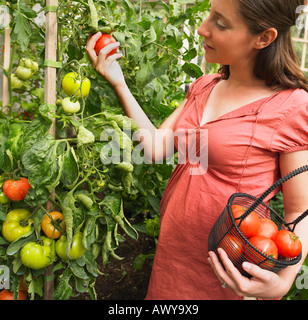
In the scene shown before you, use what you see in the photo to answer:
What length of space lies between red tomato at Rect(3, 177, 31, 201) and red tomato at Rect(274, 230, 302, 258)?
674 mm

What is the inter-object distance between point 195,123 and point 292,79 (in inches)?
11.0

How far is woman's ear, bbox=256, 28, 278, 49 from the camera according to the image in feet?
2.67

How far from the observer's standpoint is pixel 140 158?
1129mm

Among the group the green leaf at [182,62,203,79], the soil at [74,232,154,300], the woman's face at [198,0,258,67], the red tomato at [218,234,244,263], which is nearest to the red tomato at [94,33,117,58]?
the woman's face at [198,0,258,67]

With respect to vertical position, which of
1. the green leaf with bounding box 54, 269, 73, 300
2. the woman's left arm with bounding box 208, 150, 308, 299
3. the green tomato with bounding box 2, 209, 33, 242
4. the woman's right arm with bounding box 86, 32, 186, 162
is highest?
the woman's right arm with bounding box 86, 32, 186, 162

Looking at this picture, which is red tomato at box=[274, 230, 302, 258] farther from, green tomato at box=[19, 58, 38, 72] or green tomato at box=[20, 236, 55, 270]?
green tomato at box=[19, 58, 38, 72]

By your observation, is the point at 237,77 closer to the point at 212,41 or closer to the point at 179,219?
the point at 212,41

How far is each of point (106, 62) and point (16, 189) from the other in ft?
1.44

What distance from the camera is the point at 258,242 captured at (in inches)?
29.1

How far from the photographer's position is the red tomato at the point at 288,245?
739 millimetres

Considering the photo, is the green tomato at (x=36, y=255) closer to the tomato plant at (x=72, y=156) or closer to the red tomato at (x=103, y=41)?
the tomato plant at (x=72, y=156)

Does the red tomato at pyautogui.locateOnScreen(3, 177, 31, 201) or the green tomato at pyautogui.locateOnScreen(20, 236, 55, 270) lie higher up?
the red tomato at pyautogui.locateOnScreen(3, 177, 31, 201)

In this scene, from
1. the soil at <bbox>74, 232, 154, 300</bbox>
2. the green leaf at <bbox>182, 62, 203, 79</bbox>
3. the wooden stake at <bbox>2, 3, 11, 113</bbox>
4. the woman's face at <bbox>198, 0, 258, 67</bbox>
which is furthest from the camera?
the soil at <bbox>74, 232, 154, 300</bbox>
